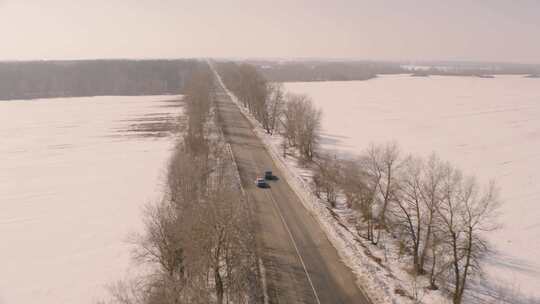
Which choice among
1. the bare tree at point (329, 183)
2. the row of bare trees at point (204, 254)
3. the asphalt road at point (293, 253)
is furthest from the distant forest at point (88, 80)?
the row of bare trees at point (204, 254)

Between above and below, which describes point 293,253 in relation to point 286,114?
below

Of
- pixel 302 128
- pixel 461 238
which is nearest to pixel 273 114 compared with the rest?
pixel 302 128

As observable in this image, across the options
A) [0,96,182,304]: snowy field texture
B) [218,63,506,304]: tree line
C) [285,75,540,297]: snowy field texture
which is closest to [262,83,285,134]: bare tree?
[218,63,506,304]: tree line

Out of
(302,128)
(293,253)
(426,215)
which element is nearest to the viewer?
(293,253)

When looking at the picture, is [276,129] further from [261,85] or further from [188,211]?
[188,211]

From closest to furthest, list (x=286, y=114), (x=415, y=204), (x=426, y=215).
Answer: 1. (x=415, y=204)
2. (x=426, y=215)
3. (x=286, y=114)

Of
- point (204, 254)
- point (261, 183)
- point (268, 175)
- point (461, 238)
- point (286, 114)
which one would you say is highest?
point (286, 114)

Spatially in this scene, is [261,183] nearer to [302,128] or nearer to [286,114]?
[302,128]

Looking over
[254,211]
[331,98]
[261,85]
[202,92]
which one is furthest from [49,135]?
[331,98]
